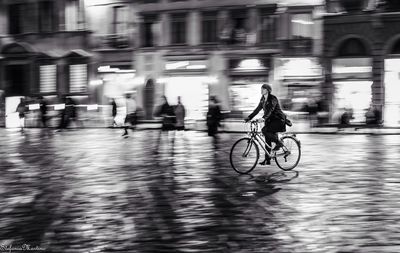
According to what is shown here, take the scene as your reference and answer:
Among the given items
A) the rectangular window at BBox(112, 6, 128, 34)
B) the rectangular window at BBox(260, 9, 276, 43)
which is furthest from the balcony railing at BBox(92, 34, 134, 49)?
the rectangular window at BBox(260, 9, 276, 43)

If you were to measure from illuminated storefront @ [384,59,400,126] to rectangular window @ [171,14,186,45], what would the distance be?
1275 centimetres

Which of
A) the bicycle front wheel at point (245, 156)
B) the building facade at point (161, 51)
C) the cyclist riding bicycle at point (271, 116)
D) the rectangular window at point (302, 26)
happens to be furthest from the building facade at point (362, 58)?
the bicycle front wheel at point (245, 156)

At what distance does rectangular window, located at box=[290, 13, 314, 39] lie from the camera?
42281 mm

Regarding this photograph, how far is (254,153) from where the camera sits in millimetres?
16750

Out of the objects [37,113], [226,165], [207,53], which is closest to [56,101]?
[37,113]

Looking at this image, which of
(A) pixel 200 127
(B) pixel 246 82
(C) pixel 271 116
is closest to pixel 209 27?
(B) pixel 246 82

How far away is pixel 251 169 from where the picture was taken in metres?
16.8

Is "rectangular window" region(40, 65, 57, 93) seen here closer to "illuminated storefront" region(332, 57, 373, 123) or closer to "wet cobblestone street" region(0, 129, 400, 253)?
"illuminated storefront" region(332, 57, 373, 123)

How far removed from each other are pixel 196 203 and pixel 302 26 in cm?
3139

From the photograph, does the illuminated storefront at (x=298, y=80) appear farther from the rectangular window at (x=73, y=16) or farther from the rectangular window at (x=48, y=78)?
the rectangular window at (x=48, y=78)

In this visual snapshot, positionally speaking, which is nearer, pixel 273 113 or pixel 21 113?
pixel 273 113

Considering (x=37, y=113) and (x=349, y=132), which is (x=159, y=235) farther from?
(x=37, y=113)

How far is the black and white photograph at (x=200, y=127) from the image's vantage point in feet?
33.7

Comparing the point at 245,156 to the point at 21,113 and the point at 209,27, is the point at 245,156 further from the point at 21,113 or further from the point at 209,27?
the point at 209,27
